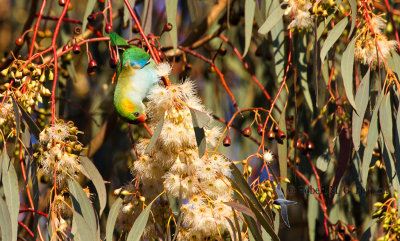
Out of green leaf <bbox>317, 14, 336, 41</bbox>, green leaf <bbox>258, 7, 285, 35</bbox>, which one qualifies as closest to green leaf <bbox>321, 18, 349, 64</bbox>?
green leaf <bbox>317, 14, 336, 41</bbox>

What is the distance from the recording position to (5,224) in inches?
61.8

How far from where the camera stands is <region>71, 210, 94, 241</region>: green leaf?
5.16 ft

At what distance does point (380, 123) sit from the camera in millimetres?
1836

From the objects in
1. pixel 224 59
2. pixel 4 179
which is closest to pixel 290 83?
pixel 224 59

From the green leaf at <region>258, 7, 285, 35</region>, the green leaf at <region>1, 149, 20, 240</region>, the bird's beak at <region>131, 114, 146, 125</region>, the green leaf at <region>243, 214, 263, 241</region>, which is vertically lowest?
the green leaf at <region>243, 214, 263, 241</region>

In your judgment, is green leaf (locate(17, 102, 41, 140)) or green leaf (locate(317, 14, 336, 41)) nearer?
green leaf (locate(17, 102, 41, 140))

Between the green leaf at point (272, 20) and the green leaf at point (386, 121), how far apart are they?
1.32 ft

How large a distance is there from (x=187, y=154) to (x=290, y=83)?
3.71ft

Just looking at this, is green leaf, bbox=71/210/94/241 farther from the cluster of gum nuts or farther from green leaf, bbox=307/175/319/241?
green leaf, bbox=307/175/319/241

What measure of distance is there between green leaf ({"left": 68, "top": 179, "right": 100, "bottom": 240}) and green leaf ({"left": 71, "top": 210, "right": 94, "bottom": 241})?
0.02 metres

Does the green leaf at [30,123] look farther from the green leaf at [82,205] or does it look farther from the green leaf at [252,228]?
the green leaf at [252,228]

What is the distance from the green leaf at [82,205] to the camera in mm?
1628

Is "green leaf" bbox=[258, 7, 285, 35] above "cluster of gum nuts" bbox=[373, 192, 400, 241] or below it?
above

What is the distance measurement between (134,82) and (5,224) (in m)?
0.51
